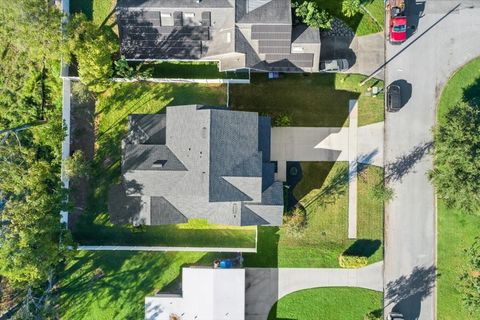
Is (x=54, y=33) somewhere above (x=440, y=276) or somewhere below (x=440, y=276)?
above

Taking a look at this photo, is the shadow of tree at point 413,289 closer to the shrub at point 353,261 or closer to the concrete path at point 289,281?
the concrete path at point 289,281

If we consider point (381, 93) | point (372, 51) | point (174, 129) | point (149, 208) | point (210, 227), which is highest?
point (372, 51)

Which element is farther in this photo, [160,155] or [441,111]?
[441,111]

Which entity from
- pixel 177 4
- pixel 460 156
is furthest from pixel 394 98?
pixel 177 4

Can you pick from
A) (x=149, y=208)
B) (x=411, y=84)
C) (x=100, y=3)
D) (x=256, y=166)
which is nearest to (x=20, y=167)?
(x=149, y=208)

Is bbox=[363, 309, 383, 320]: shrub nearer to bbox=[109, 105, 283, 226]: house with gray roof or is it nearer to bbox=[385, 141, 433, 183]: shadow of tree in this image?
bbox=[385, 141, 433, 183]: shadow of tree

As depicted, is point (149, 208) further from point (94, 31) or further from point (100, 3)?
point (100, 3)

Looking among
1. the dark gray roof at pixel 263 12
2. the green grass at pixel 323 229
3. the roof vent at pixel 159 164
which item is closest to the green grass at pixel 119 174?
the green grass at pixel 323 229
